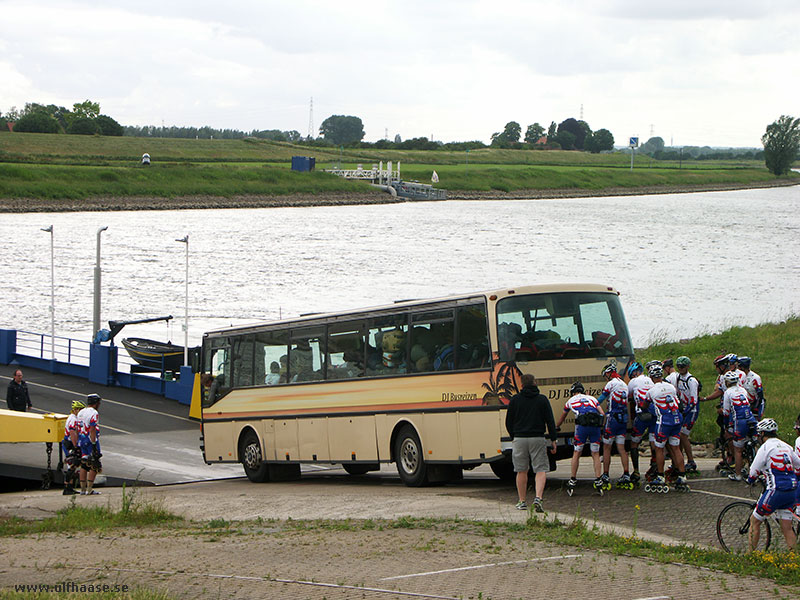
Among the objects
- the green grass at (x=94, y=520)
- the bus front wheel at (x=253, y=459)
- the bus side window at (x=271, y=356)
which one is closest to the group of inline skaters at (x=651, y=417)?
the green grass at (x=94, y=520)

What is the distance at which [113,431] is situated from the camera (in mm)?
27062

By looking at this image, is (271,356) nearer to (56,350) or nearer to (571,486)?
(571,486)

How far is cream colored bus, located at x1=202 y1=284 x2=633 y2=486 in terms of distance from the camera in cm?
1527

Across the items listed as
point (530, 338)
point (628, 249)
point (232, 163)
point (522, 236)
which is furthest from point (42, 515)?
point (232, 163)

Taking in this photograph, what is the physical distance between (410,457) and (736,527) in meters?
6.88

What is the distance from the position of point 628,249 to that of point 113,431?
70570 mm

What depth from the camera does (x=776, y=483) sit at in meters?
10.2

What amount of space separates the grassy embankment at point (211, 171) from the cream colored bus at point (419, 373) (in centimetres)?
10010

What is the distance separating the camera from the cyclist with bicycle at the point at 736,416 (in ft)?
47.2

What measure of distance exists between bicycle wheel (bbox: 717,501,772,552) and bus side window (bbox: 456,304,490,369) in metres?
5.04

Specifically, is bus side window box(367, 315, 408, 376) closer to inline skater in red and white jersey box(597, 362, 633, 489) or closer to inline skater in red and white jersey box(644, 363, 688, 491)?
inline skater in red and white jersey box(597, 362, 633, 489)

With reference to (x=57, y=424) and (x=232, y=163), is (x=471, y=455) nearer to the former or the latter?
(x=57, y=424)

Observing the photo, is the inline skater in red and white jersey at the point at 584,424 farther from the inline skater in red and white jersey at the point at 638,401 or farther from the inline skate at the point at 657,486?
the inline skate at the point at 657,486

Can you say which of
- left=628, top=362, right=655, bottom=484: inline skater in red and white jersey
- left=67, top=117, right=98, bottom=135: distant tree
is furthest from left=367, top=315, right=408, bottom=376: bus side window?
left=67, top=117, right=98, bottom=135: distant tree
